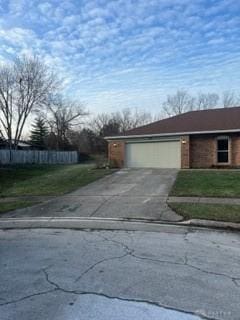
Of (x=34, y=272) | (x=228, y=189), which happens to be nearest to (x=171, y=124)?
(x=228, y=189)

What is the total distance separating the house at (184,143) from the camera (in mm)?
21547

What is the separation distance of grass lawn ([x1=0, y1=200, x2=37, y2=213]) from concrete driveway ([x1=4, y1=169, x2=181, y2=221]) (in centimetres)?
50

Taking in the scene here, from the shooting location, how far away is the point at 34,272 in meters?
4.92

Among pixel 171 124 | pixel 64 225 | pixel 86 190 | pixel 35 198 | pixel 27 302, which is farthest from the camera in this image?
Answer: pixel 171 124

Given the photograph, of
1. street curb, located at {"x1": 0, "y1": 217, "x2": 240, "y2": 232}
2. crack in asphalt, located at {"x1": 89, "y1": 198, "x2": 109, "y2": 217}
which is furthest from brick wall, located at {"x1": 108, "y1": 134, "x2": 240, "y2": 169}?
street curb, located at {"x1": 0, "y1": 217, "x2": 240, "y2": 232}

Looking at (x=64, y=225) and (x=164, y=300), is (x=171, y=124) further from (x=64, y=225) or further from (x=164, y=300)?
(x=164, y=300)

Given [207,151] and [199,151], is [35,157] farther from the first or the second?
[207,151]

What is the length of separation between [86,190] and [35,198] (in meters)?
2.14

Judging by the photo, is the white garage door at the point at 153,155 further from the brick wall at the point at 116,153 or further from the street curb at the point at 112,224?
the street curb at the point at 112,224

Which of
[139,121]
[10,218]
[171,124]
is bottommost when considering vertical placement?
[10,218]

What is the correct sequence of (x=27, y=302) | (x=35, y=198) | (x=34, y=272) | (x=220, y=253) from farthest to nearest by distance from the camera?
(x=35, y=198) → (x=220, y=253) → (x=34, y=272) → (x=27, y=302)

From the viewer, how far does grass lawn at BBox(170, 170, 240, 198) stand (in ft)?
40.3

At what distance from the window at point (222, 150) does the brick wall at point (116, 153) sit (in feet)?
21.2

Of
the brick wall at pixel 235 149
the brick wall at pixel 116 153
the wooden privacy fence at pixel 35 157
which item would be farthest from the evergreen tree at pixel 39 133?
the brick wall at pixel 235 149
